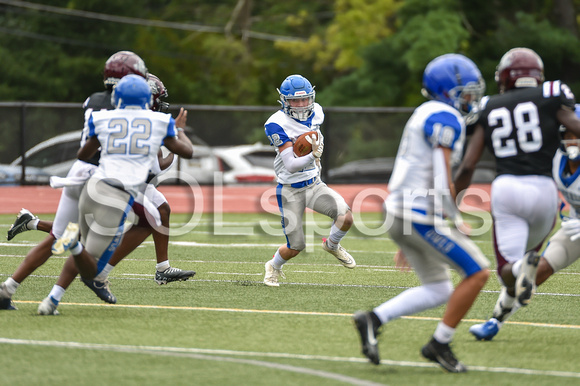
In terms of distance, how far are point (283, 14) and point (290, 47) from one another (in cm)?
489

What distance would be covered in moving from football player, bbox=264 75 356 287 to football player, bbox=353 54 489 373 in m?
3.18

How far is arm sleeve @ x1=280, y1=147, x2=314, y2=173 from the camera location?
8.36m

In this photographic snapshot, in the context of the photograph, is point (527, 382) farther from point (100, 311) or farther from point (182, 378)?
point (100, 311)

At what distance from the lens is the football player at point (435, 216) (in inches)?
Answer: 199

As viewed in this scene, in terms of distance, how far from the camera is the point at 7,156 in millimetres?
19719

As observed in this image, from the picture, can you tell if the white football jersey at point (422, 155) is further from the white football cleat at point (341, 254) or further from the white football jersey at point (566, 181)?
the white football cleat at point (341, 254)

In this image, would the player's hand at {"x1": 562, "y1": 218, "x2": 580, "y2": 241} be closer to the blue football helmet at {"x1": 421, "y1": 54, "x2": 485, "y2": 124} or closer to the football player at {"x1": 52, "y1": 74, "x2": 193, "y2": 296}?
the blue football helmet at {"x1": 421, "y1": 54, "x2": 485, "y2": 124}

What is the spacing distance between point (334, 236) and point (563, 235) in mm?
3008

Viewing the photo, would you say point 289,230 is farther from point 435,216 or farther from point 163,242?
point 435,216

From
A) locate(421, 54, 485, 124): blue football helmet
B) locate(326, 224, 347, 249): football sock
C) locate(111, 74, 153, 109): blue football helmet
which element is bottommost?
locate(326, 224, 347, 249): football sock

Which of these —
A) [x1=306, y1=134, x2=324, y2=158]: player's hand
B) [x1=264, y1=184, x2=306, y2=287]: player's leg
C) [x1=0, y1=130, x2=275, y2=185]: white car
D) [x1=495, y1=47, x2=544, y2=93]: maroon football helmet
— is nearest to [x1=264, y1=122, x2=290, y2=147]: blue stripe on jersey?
[x1=306, y1=134, x2=324, y2=158]: player's hand

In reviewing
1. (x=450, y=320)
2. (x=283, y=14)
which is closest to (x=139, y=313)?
(x=450, y=320)

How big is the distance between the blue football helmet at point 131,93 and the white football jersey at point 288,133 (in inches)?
86.2

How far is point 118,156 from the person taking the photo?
635 cm
